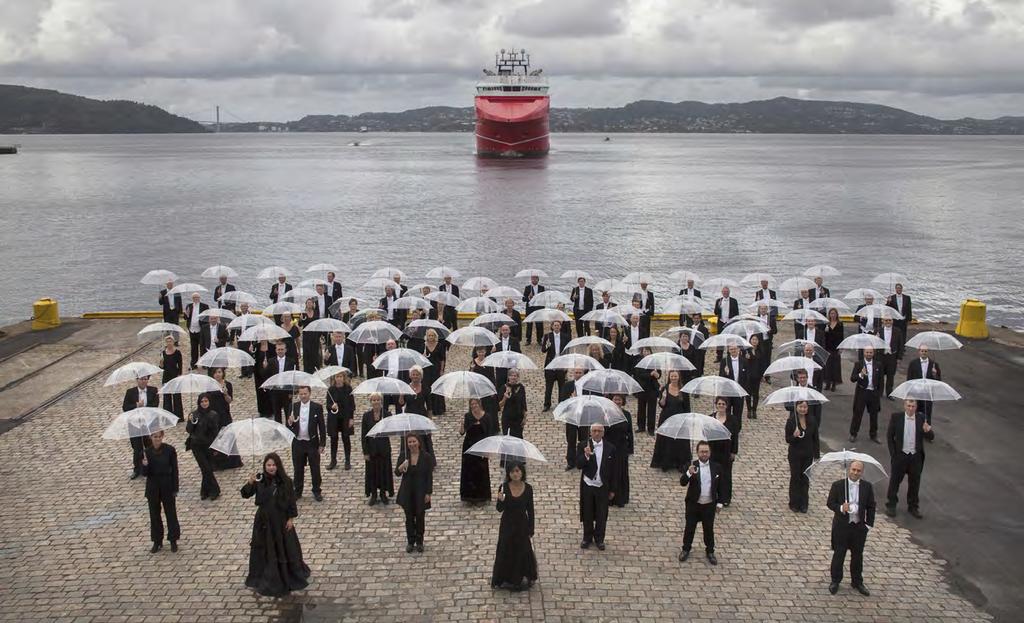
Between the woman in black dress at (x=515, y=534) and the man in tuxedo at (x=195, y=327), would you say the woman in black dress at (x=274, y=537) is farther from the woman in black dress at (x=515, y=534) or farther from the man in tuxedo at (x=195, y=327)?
the man in tuxedo at (x=195, y=327)

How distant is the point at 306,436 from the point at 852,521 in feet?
21.3

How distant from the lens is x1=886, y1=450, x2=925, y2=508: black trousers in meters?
10.8

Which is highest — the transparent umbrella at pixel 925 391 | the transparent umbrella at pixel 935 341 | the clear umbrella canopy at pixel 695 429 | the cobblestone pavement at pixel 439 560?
the transparent umbrella at pixel 935 341

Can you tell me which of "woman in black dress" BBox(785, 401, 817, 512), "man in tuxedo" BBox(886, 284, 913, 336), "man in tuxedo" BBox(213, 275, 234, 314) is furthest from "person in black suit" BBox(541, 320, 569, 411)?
"man in tuxedo" BBox(213, 275, 234, 314)

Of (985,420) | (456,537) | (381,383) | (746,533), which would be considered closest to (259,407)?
(381,383)

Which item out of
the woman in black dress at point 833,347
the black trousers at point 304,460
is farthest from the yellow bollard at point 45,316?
the woman in black dress at point 833,347

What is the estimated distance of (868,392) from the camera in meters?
13.3

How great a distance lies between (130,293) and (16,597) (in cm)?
3228

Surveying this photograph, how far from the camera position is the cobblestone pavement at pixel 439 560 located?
8.70 meters

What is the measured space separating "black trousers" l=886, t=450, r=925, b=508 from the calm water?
2589 cm

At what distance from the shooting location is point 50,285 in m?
40.0

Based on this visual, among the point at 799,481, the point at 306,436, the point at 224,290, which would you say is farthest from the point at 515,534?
the point at 224,290

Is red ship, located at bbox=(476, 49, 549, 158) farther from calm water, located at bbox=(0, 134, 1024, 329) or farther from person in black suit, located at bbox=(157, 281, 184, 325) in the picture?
person in black suit, located at bbox=(157, 281, 184, 325)

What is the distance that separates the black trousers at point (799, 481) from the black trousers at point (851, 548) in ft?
5.89
